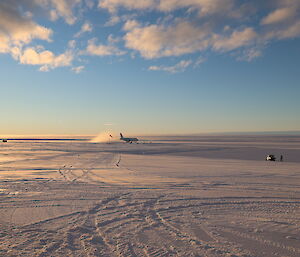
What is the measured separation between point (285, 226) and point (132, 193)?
7.06m

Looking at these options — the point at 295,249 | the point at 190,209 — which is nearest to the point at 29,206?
the point at 190,209

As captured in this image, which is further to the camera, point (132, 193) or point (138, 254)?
point (132, 193)

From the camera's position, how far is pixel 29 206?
9.60m

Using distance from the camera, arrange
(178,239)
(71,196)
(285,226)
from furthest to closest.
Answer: (71,196), (285,226), (178,239)

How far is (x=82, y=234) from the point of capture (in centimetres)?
683

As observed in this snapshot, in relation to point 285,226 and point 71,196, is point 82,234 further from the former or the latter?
point 285,226

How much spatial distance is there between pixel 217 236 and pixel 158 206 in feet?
11.1

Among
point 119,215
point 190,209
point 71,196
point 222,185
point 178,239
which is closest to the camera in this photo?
point 178,239

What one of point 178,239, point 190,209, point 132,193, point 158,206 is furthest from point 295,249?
point 132,193

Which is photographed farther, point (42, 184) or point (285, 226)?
point (42, 184)

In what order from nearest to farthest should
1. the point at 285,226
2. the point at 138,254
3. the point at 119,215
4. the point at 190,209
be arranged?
the point at 138,254 → the point at 285,226 → the point at 119,215 → the point at 190,209

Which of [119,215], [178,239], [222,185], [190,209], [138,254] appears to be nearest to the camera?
[138,254]

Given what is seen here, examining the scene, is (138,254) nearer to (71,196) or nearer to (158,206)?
(158,206)

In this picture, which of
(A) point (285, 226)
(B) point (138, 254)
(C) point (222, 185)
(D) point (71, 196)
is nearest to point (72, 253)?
(B) point (138, 254)
